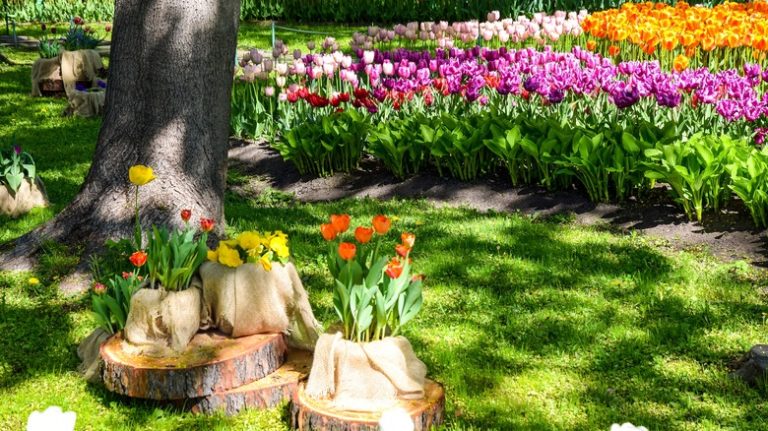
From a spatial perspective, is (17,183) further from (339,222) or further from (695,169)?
(695,169)

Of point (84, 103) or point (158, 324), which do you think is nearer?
point (158, 324)

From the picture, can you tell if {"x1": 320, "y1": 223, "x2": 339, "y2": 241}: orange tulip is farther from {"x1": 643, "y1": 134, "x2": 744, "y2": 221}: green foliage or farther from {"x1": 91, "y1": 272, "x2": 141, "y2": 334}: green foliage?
{"x1": 643, "y1": 134, "x2": 744, "y2": 221}: green foliage

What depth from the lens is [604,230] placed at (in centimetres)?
603

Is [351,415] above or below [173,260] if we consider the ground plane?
below

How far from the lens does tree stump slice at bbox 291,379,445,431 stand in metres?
3.37

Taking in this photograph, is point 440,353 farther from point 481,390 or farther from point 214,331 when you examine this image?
point 214,331

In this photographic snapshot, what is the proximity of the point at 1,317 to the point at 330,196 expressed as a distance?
284cm

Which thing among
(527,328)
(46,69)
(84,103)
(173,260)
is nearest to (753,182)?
(527,328)

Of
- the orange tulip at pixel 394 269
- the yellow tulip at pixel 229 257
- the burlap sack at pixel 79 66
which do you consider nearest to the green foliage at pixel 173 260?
the yellow tulip at pixel 229 257

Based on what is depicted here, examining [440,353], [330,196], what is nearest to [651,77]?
[330,196]

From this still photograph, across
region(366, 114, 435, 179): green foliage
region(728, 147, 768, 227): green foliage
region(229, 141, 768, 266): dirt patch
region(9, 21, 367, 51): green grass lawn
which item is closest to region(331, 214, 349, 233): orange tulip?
region(229, 141, 768, 266): dirt patch

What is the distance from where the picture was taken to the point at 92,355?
4.25 meters

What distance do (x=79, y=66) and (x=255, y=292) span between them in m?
8.54

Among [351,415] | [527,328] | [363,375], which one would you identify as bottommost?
[527,328]
